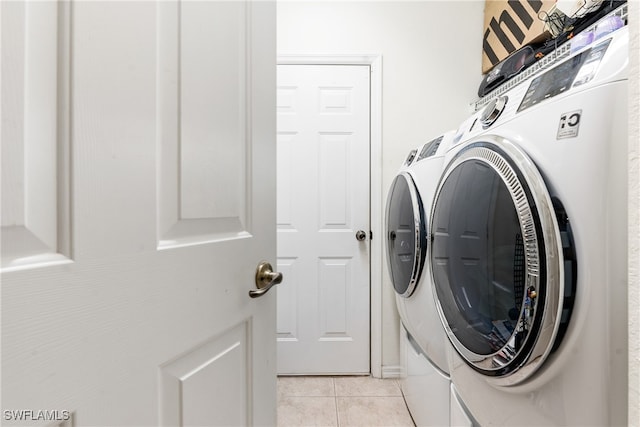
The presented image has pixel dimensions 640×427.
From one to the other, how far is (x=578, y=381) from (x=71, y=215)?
29.7 inches

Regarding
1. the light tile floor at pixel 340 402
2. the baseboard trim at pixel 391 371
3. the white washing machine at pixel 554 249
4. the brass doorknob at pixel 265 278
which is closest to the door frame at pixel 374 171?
the baseboard trim at pixel 391 371

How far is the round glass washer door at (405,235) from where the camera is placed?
1144 mm

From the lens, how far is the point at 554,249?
50cm

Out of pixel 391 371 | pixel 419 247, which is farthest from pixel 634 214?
pixel 391 371

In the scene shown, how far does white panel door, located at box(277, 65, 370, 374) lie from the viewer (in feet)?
6.05

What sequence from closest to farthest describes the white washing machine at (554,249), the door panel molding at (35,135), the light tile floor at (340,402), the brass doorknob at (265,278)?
the door panel molding at (35,135)
the white washing machine at (554,249)
the brass doorknob at (265,278)
the light tile floor at (340,402)

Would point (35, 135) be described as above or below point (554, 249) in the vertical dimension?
above

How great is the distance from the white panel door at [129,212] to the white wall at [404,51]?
1.30 meters

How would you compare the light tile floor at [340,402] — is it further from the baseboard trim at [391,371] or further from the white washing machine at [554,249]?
the white washing machine at [554,249]

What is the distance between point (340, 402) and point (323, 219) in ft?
3.30

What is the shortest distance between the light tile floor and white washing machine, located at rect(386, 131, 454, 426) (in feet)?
0.48

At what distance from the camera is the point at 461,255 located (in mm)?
778

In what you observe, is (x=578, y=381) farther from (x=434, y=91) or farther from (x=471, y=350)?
(x=434, y=91)

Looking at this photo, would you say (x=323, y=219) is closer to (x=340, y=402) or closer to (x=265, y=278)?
(x=340, y=402)
